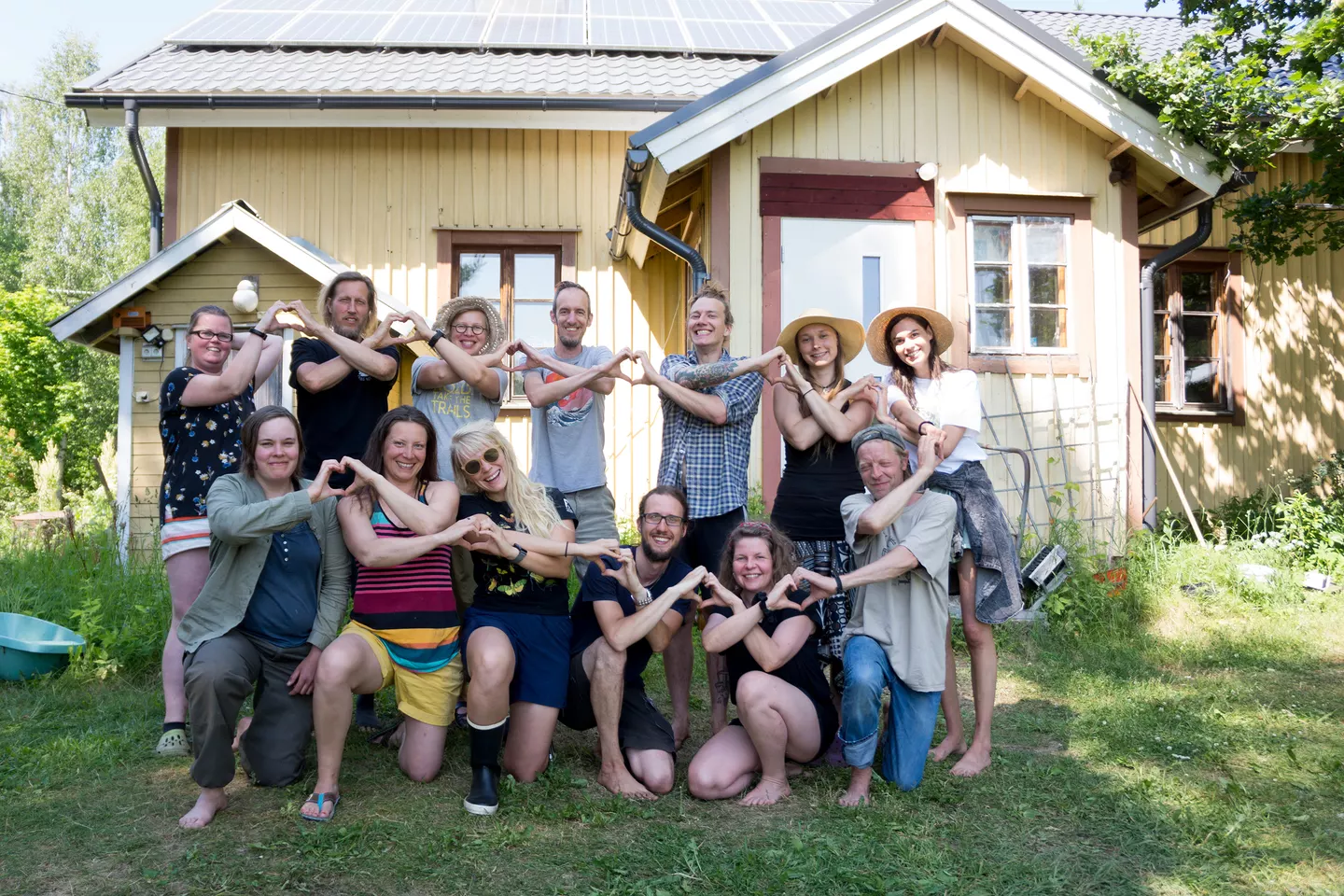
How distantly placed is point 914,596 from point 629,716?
118 cm

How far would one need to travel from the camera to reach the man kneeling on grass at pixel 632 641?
11.6 feet

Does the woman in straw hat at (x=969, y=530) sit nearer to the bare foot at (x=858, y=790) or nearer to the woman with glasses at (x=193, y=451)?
the bare foot at (x=858, y=790)

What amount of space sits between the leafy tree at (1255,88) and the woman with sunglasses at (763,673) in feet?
18.1

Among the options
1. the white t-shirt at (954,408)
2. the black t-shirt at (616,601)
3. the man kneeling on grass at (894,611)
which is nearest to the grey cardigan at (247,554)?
the black t-shirt at (616,601)

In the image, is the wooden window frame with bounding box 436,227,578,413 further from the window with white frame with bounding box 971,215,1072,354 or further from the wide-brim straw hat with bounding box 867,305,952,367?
the wide-brim straw hat with bounding box 867,305,952,367

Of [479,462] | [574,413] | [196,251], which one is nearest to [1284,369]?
[574,413]

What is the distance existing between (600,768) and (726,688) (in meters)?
0.60

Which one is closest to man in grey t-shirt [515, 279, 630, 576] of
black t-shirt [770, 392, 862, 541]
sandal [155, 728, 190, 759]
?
black t-shirt [770, 392, 862, 541]

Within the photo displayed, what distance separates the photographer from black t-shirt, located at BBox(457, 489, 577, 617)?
12.0 ft

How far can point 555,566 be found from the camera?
12.0 feet

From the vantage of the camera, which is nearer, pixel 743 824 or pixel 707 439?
pixel 743 824

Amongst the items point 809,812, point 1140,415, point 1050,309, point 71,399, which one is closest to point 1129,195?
point 1050,309

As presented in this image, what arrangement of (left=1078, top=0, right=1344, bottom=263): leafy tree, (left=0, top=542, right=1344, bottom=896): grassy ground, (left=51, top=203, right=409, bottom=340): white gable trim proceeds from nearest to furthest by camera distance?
(left=0, top=542, right=1344, bottom=896): grassy ground
(left=1078, top=0, right=1344, bottom=263): leafy tree
(left=51, top=203, right=409, bottom=340): white gable trim

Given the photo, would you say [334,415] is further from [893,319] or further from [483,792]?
[893,319]
